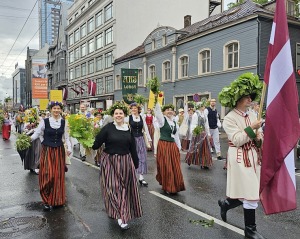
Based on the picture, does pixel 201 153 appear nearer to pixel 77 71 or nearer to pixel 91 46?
pixel 91 46

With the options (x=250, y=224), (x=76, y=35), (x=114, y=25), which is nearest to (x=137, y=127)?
(x=250, y=224)

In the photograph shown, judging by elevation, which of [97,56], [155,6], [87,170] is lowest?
[87,170]

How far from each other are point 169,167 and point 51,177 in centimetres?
226

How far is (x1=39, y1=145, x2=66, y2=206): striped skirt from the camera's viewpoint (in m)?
5.52

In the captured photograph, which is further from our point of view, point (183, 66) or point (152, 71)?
point (152, 71)

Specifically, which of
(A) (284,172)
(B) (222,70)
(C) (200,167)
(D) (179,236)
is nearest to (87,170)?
(C) (200,167)

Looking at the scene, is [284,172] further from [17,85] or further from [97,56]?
[17,85]

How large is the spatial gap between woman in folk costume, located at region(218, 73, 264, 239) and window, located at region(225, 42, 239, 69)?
18113mm

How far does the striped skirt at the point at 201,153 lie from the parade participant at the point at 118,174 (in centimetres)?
480

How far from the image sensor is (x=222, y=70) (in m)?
22.6

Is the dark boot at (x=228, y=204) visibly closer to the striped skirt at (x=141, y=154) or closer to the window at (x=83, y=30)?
the striped skirt at (x=141, y=154)

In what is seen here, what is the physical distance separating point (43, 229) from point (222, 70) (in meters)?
19.8

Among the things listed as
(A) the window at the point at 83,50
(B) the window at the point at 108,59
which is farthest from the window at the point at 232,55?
(A) the window at the point at 83,50

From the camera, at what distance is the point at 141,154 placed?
7.64 metres
